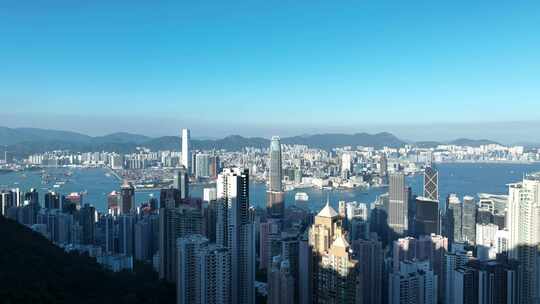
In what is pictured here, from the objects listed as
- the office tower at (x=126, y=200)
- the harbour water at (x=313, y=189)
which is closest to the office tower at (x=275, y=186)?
the harbour water at (x=313, y=189)

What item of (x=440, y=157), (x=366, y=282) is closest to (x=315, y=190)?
(x=440, y=157)

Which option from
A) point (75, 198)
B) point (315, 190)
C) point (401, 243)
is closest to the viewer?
point (401, 243)

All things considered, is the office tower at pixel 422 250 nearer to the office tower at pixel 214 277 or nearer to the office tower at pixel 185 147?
the office tower at pixel 214 277

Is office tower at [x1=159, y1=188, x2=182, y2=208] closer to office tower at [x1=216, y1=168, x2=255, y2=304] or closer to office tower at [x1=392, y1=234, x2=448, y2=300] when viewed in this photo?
office tower at [x1=216, y1=168, x2=255, y2=304]


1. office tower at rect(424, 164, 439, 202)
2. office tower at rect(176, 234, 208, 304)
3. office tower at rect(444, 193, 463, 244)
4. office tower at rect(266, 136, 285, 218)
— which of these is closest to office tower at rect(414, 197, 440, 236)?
office tower at rect(444, 193, 463, 244)

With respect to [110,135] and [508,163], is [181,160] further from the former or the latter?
[508,163]
